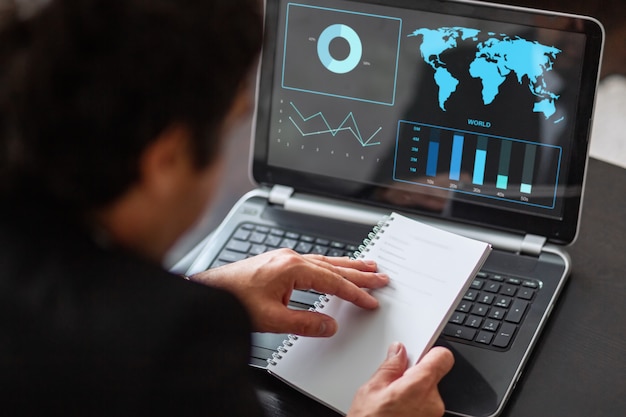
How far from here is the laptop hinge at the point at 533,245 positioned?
1167 mm

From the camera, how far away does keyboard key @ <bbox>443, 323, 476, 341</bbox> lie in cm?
104

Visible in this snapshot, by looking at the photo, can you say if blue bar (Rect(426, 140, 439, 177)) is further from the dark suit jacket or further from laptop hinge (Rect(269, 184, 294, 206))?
the dark suit jacket

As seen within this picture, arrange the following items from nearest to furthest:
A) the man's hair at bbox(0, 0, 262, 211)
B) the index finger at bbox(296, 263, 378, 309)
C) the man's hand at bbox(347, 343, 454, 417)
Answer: the man's hair at bbox(0, 0, 262, 211), the man's hand at bbox(347, 343, 454, 417), the index finger at bbox(296, 263, 378, 309)

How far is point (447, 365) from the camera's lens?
3.09ft

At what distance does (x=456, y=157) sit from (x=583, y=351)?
29 cm

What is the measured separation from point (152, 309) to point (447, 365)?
14.8 inches

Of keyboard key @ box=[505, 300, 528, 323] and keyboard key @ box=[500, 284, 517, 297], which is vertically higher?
keyboard key @ box=[500, 284, 517, 297]

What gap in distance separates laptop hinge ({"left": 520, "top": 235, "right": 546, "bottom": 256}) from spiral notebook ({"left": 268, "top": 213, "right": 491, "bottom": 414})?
0.52ft

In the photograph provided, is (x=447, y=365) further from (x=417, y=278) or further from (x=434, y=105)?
(x=434, y=105)

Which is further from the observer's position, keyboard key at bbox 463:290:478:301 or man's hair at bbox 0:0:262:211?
keyboard key at bbox 463:290:478:301

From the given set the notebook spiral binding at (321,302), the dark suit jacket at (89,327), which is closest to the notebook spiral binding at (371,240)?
the notebook spiral binding at (321,302)

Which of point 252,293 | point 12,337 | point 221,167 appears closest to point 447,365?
point 252,293

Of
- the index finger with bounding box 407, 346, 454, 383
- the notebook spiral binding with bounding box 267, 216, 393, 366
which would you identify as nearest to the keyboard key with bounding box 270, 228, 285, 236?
the notebook spiral binding with bounding box 267, 216, 393, 366

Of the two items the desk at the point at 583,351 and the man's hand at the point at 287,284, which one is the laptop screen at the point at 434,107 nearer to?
the desk at the point at 583,351
